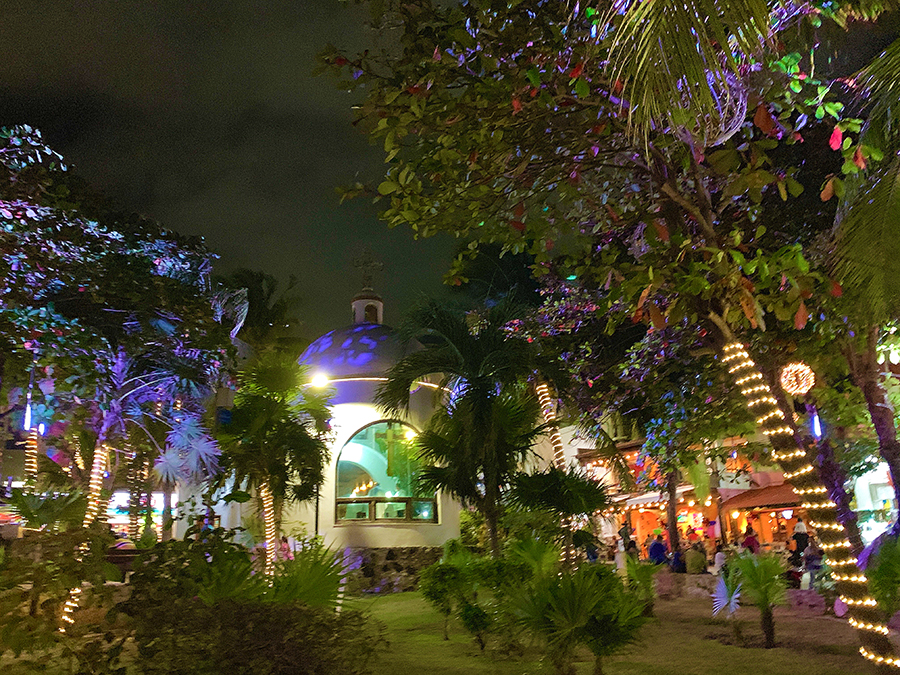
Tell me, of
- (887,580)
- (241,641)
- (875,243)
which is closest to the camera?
(241,641)

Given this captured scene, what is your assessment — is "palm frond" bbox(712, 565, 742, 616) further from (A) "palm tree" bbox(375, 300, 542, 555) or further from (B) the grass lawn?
(A) "palm tree" bbox(375, 300, 542, 555)

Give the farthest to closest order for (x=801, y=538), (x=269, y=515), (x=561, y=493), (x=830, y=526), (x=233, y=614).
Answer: (x=801, y=538)
(x=269, y=515)
(x=561, y=493)
(x=830, y=526)
(x=233, y=614)

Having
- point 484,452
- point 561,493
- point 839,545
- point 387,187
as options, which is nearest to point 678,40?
point 387,187

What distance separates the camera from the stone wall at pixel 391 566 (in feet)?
62.5

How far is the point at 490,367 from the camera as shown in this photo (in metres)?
12.1

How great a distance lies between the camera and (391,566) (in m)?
19.5

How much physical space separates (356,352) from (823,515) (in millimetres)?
17226

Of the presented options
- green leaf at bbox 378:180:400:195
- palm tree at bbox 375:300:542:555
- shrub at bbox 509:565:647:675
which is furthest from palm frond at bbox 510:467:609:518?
green leaf at bbox 378:180:400:195

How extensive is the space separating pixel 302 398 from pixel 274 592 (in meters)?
10.1

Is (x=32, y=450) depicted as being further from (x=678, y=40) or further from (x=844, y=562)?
(x=678, y=40)

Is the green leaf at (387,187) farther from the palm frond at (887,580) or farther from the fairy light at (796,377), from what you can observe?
the palm frond at (887,580)

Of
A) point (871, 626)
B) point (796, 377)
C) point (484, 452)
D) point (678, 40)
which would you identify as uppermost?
point (678, 40)

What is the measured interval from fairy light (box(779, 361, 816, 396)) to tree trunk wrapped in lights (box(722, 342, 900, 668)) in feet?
7.68

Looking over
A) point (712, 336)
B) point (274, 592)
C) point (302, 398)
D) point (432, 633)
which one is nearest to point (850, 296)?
point (712, 336)
